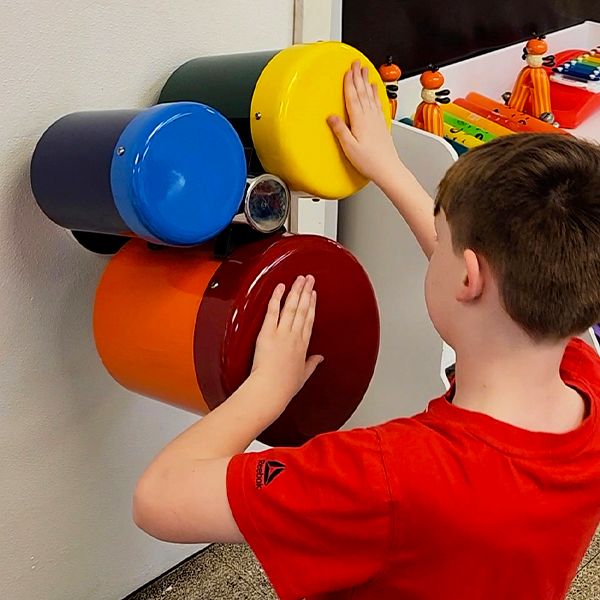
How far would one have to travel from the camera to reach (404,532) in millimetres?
690

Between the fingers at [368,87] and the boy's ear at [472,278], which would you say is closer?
the boy's ear at [472,278]

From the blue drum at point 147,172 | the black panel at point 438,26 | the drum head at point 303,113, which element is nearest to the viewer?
the blue drum at point 147,172

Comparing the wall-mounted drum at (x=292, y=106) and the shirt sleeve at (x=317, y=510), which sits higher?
the wall-mounted drum at (x=292, y=106)

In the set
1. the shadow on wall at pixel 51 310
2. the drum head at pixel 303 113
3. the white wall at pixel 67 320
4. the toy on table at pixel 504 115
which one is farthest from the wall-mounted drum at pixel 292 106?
the toy on table at pixel 504 115

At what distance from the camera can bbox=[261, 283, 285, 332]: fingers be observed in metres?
0.89

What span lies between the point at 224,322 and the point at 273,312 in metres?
0.05

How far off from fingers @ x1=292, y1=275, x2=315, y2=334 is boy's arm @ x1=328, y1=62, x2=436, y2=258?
0.18m

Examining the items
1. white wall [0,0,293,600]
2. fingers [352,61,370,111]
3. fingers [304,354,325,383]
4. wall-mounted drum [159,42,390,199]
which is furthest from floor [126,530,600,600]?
fingers [352,61,370,111]

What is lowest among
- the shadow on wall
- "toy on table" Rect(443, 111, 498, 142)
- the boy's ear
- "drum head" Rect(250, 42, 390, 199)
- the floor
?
the floor

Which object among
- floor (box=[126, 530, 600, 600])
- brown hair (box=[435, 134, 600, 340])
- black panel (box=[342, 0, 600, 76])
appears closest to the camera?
brown hair (box=[435, 134, 600, 340])

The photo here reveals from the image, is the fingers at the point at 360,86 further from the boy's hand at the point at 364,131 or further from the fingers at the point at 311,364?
the fingers at the point at 311,364

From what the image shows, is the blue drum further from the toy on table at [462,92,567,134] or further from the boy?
the toy on table at [462,92,567,134]

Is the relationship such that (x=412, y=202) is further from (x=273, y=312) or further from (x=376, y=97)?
(x=273, y=312)

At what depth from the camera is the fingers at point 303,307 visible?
0.89m
